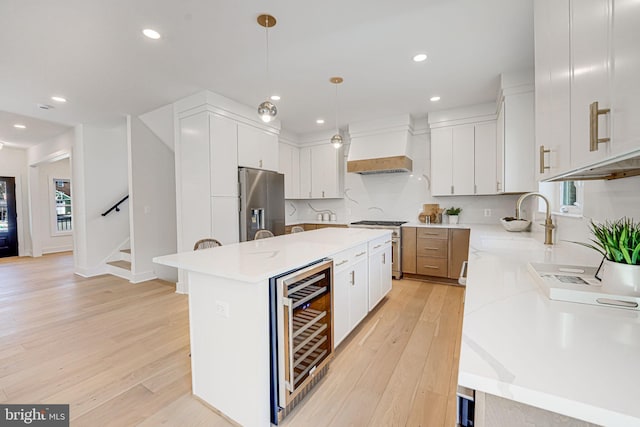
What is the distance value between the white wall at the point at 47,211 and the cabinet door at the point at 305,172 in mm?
5984

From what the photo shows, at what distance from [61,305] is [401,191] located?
516 cm

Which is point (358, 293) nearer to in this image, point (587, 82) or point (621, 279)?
point (621, 279)

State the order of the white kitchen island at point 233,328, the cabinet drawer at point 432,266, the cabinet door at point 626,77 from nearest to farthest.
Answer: the cabinet door at point 626,77
the white kitchen island at point 233,328
the cabinet drawer at point 432,266

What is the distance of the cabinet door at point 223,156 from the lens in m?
3.46

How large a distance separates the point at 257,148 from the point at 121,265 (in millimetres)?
3286

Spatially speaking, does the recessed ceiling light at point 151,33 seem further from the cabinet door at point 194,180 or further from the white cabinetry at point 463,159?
the white cabinetry at point 463,159

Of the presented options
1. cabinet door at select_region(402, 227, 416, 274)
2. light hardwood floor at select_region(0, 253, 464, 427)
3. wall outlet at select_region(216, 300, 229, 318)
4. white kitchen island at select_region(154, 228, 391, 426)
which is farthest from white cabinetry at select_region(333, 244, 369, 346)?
cabinet door at select_region(402, 227, 416, 274)

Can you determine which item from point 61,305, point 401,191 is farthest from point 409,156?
point 61,305

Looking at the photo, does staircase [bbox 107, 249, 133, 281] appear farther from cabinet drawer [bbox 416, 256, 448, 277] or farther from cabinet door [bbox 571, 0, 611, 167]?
cabinet door [bbox 571, 0, 611, 167]

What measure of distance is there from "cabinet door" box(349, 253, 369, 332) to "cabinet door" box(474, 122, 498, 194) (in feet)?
7.94

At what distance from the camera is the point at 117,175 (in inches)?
205

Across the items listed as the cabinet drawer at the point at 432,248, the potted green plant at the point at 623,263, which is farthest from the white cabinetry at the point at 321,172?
the potted green plant at the point at 623,263

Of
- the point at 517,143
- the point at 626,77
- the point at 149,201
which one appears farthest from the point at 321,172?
the point at 626,77

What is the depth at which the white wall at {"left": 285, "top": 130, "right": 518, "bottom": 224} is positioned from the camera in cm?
419
